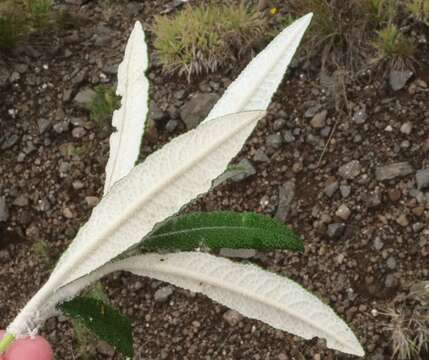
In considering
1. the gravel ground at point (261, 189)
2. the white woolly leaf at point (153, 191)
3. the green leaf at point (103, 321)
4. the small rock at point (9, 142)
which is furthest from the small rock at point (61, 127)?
the white woolly leaf at point (153, 191)

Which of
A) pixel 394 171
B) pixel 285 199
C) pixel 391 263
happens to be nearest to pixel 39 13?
pixel 285 199

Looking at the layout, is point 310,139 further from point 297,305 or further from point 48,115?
point 297,305

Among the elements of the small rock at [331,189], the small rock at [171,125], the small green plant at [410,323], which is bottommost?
the small green plant at [410,323]

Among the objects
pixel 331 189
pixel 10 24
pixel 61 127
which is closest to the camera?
pixel 331 189

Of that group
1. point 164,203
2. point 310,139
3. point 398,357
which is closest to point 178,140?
point 164,203

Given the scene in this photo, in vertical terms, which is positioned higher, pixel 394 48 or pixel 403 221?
pixel 394 48

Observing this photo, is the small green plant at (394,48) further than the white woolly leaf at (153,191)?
Yes

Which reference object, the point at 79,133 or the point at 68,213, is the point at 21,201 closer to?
the point at 68,213

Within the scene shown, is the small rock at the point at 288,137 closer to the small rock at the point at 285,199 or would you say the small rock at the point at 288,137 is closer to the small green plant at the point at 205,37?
the small rock at the point at 285,199

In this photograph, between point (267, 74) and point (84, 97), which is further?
point (84, 97)
